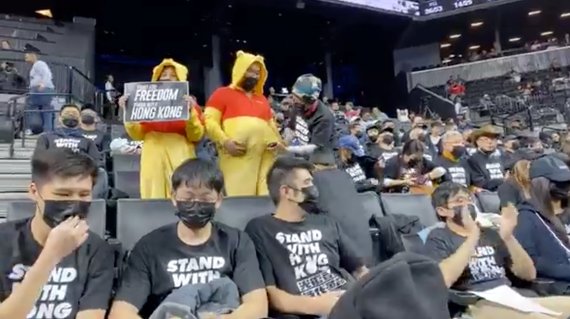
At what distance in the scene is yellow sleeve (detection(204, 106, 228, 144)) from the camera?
13.0 ft

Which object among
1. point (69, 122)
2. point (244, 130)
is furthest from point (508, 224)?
point (69, 122)

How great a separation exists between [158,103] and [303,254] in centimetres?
154

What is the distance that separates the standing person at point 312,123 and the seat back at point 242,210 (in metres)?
0.49

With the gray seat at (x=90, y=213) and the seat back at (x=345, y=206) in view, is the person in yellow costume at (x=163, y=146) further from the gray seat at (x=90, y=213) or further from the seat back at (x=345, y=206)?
the seat back at (x=345, y=206)

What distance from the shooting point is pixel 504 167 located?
6195mm

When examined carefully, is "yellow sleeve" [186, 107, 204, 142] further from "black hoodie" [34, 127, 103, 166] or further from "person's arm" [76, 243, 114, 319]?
"person's arm" [76, 243, 114, 319]

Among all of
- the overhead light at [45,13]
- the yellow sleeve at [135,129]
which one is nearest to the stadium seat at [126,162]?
the yellow sleeve at [135,129]

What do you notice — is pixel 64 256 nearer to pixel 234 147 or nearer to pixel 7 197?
pixel 234 147

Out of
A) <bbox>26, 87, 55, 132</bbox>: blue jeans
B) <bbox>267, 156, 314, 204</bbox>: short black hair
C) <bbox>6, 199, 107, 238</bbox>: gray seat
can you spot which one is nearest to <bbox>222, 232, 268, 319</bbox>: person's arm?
<bbox>267, 156, 314, 204</bbox>: short black hair

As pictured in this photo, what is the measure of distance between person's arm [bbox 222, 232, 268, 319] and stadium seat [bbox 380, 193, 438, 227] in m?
1.69

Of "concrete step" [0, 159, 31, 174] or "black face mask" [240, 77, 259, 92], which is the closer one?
"black face mask" [240, 77, 259, 92]

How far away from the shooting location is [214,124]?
4.01 meters

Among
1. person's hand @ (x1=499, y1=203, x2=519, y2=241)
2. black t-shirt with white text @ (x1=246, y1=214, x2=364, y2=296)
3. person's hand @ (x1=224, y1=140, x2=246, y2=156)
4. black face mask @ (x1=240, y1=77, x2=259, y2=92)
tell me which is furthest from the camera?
black face mask @ (x1=240, y1=77, x2=259, y2=92)

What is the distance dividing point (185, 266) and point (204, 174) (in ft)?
1.23
